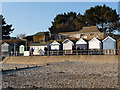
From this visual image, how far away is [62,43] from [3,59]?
10722 mm

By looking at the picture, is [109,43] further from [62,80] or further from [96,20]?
[62,80]

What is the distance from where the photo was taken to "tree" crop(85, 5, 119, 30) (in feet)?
161

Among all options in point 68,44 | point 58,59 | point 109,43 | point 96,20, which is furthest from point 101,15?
point 58,59

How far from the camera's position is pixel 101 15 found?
5100 cm

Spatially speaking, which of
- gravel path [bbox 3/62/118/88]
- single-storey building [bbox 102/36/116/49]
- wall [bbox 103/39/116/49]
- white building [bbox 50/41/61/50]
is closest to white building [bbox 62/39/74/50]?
white building [bbox 50/41/61/50]

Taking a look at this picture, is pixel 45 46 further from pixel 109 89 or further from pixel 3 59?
pixel 109 89

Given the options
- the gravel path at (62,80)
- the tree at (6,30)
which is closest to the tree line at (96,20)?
the tree at (6,30)

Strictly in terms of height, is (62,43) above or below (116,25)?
below

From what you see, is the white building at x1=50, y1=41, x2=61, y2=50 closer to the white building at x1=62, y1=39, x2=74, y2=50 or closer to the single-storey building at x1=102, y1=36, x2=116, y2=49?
the white building at x1=62, y1=39, x2=74, y2=50

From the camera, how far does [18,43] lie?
50.4m

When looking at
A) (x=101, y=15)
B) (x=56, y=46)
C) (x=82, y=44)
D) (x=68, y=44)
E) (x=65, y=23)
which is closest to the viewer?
(x=82, y=44)

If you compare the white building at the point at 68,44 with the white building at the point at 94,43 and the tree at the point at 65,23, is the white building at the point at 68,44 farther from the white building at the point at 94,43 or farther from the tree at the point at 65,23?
the tree at the point at 65,23

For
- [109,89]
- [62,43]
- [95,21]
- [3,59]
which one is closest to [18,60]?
[3,59]

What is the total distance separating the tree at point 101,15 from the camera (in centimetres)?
4903
